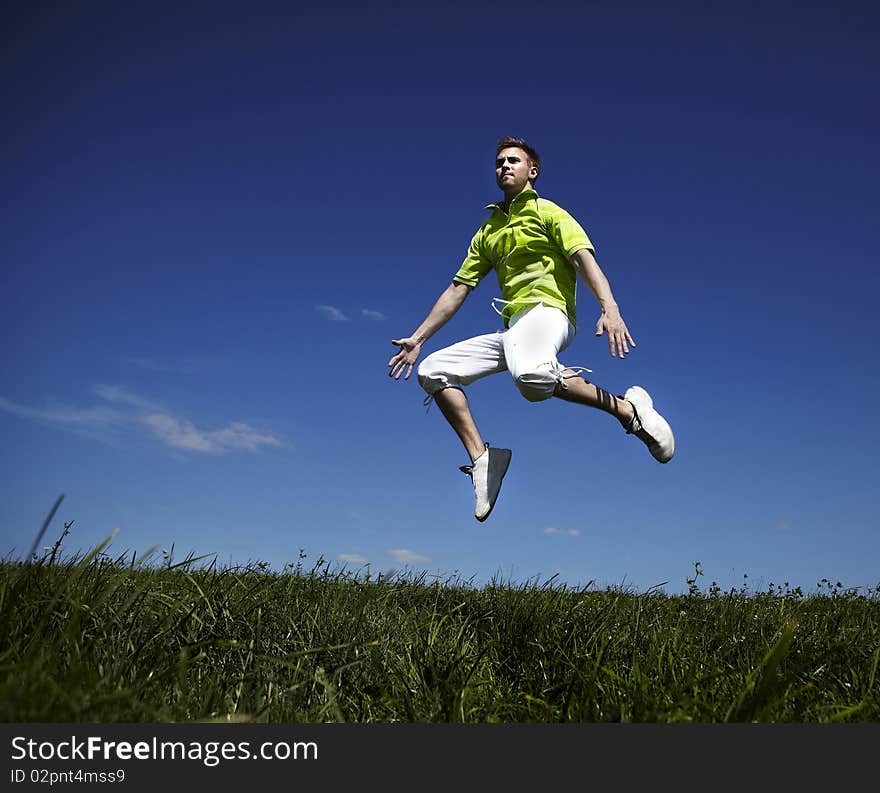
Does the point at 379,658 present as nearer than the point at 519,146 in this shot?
Yes

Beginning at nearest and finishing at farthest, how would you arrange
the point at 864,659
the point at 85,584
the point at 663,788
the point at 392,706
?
the point at 663,788 → the point at 392,706 → the point at 85,584 → the point at 864,659

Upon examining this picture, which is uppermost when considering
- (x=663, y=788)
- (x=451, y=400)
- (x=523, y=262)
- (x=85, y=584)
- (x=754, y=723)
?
(x=523, y=262)

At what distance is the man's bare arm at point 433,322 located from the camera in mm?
5430

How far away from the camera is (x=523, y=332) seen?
487 centimetres

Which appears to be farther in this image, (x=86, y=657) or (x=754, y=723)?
(x=86, y=657)

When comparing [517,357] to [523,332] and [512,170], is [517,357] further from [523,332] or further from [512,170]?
[512,170]

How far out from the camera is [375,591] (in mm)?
5332

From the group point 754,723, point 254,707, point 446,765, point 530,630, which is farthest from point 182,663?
point 530,630

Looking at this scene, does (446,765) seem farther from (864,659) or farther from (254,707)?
(864,659)

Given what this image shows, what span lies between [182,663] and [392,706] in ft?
3.69

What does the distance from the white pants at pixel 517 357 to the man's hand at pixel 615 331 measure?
36 cm

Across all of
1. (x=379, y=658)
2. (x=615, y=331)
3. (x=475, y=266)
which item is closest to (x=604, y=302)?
(x=615, y=331)

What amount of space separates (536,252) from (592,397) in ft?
3.61

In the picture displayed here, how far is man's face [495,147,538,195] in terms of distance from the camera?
17.5ft
